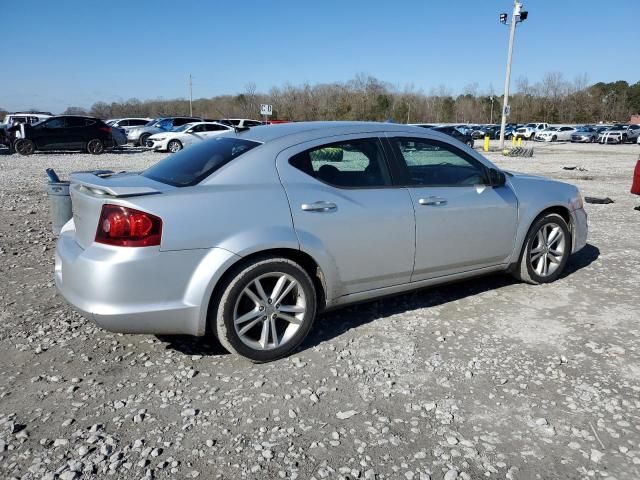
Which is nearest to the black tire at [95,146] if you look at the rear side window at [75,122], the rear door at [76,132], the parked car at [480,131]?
the rear door at [76,132]

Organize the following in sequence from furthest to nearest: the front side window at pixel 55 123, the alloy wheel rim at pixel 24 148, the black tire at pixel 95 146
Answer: the black tire at pixel 95 146 < the front side window at pixel 55 123 < the alloy wheel rim at pixel 24 148

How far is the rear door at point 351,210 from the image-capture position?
3562 millimetres

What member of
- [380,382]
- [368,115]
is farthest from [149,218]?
[368,115]

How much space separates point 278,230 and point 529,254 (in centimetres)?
277

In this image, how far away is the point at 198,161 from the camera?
3762mm

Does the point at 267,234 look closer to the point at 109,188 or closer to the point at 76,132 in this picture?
the point at 109,188

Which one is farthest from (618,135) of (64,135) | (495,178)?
(495,178)

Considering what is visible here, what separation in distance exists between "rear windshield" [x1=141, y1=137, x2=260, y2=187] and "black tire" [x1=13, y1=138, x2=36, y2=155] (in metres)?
20.5

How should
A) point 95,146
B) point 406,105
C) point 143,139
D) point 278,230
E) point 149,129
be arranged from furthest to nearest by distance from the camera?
point 406,105 < point 149,129 < point 143,139 < point 95,146 < point 278,230

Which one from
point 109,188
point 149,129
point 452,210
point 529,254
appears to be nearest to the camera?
point 109,188

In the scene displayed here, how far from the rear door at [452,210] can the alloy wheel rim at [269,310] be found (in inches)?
43.1

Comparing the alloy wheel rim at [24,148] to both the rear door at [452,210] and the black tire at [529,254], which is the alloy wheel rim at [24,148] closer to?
the rear door at [452,210]

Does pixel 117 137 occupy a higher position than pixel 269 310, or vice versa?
pixel 117 137

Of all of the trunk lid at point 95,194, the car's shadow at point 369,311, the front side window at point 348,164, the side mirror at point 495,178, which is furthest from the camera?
the side mirror at point 495,178
